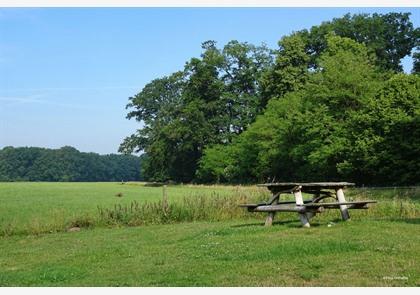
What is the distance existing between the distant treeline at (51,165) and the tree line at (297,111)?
49.8 meters

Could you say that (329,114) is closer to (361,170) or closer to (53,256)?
(361,170)

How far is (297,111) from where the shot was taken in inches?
2172

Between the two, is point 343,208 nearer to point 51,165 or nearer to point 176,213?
point 176,213

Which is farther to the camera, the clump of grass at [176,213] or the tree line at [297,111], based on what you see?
the tree line at [297,111]

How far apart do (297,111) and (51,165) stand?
100776 mm

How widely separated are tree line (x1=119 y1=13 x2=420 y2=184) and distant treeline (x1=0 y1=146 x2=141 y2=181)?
163 ft

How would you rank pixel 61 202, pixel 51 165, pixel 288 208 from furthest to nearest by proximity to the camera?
1. pixel 51 165
2. pixel 61 202
3. pixel 288 208

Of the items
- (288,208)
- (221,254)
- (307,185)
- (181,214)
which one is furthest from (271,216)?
(221,254)

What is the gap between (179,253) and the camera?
10.7 metres

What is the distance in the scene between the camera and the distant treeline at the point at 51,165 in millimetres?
140250

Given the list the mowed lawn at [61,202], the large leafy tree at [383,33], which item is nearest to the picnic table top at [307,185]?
the mowed lawn at [61,202]

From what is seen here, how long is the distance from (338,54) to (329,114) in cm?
561

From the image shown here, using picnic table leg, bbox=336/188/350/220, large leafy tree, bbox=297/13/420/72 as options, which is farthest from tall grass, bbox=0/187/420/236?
large leafy tree, bbox=297/13/420/72

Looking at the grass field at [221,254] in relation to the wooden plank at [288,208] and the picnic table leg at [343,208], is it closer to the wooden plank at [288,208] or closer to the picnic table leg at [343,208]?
the wooden plank at [288,208]
